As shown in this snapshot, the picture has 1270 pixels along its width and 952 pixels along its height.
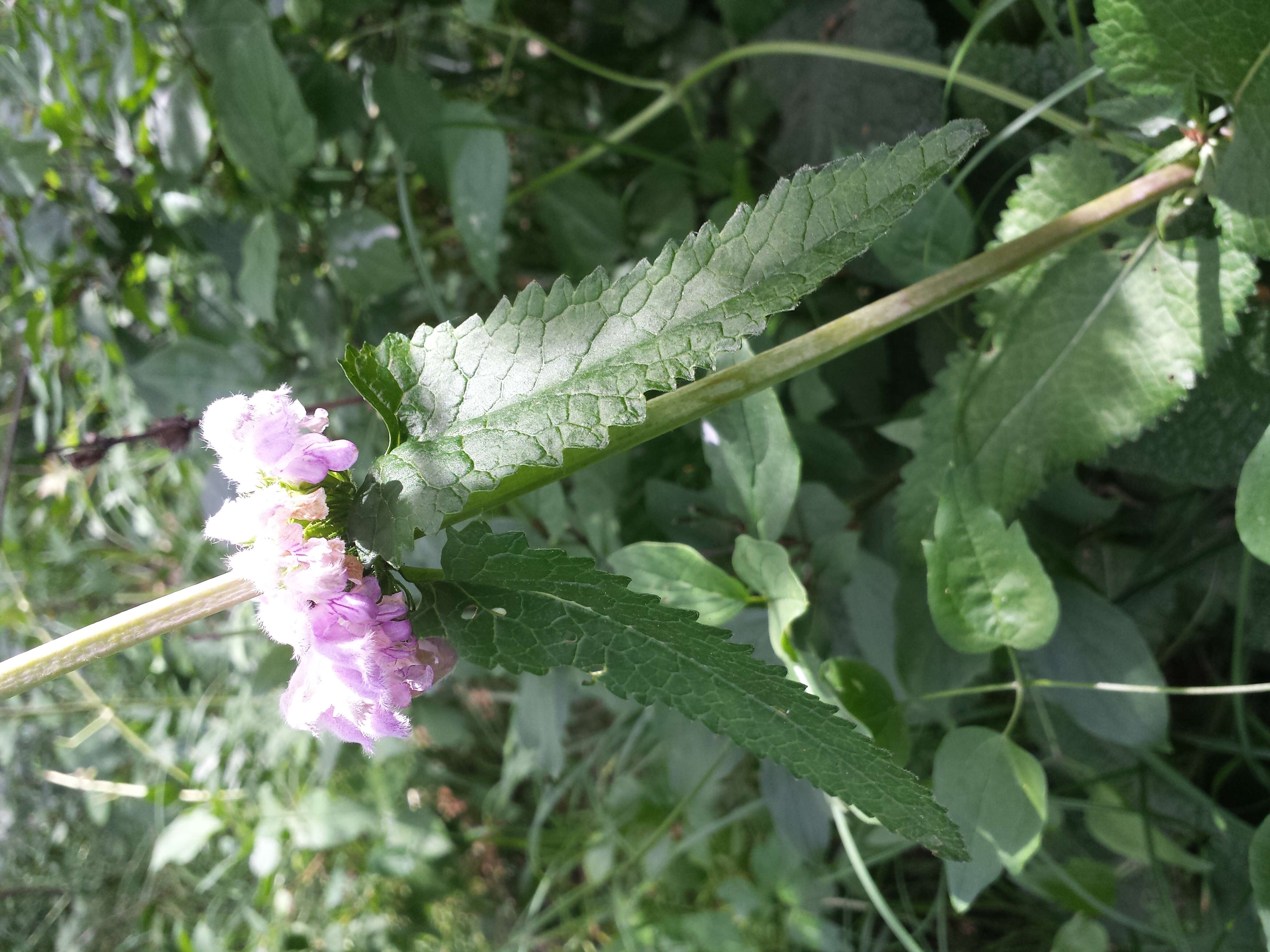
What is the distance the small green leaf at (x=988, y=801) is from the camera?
395 mm

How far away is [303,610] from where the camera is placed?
0.28 metres

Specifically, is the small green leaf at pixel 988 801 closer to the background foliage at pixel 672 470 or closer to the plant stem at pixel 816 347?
the background foliage at pixel 672 470

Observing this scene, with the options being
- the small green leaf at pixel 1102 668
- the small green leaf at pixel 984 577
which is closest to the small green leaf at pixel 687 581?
the small green leaf at pixel 984 577

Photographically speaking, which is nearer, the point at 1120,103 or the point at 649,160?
the point at 1120,103

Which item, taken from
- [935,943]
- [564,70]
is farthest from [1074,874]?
[564,70]

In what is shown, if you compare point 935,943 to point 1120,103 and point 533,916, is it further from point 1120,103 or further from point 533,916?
point 1120,103

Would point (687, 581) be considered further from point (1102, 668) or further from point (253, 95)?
point (253, 95)

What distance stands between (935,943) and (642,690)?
0.67 metres

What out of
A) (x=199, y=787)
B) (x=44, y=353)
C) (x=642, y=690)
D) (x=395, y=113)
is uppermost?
(x=395, y=113)

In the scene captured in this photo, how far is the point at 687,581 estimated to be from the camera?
45cm

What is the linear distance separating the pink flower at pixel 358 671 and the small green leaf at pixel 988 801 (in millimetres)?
271

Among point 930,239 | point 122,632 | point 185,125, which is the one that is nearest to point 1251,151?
point 930,239

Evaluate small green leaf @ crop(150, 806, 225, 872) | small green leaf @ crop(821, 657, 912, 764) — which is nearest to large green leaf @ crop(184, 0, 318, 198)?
small green leaf @ crop(821, 657, 912, 764)

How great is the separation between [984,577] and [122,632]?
0.38m
